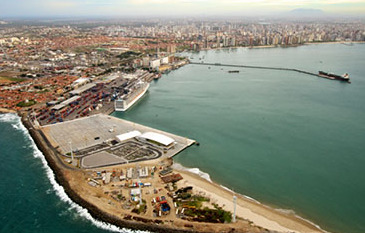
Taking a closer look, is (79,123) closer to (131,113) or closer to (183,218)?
(131,113)

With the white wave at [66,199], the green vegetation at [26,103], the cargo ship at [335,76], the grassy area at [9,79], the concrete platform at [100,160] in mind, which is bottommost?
the white wave at [66,199]

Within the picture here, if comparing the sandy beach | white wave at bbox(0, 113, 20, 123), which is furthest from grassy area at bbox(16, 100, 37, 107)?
the sandy beach

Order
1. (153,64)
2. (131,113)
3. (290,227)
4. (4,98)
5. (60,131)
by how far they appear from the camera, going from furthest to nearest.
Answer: (153,64), (4,98), (131,113), (60,131), (290,227)

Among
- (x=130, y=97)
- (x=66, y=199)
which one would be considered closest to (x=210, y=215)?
(x=66, y=199)

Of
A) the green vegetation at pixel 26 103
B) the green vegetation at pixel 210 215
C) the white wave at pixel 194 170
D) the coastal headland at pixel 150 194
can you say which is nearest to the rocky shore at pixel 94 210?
the coastal headland at pixel 150 194

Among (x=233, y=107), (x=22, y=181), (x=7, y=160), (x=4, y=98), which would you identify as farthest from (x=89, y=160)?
(x=4, y=98)

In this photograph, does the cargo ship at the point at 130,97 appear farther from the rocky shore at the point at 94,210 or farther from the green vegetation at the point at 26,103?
the rocky shore at the point at 94,210
